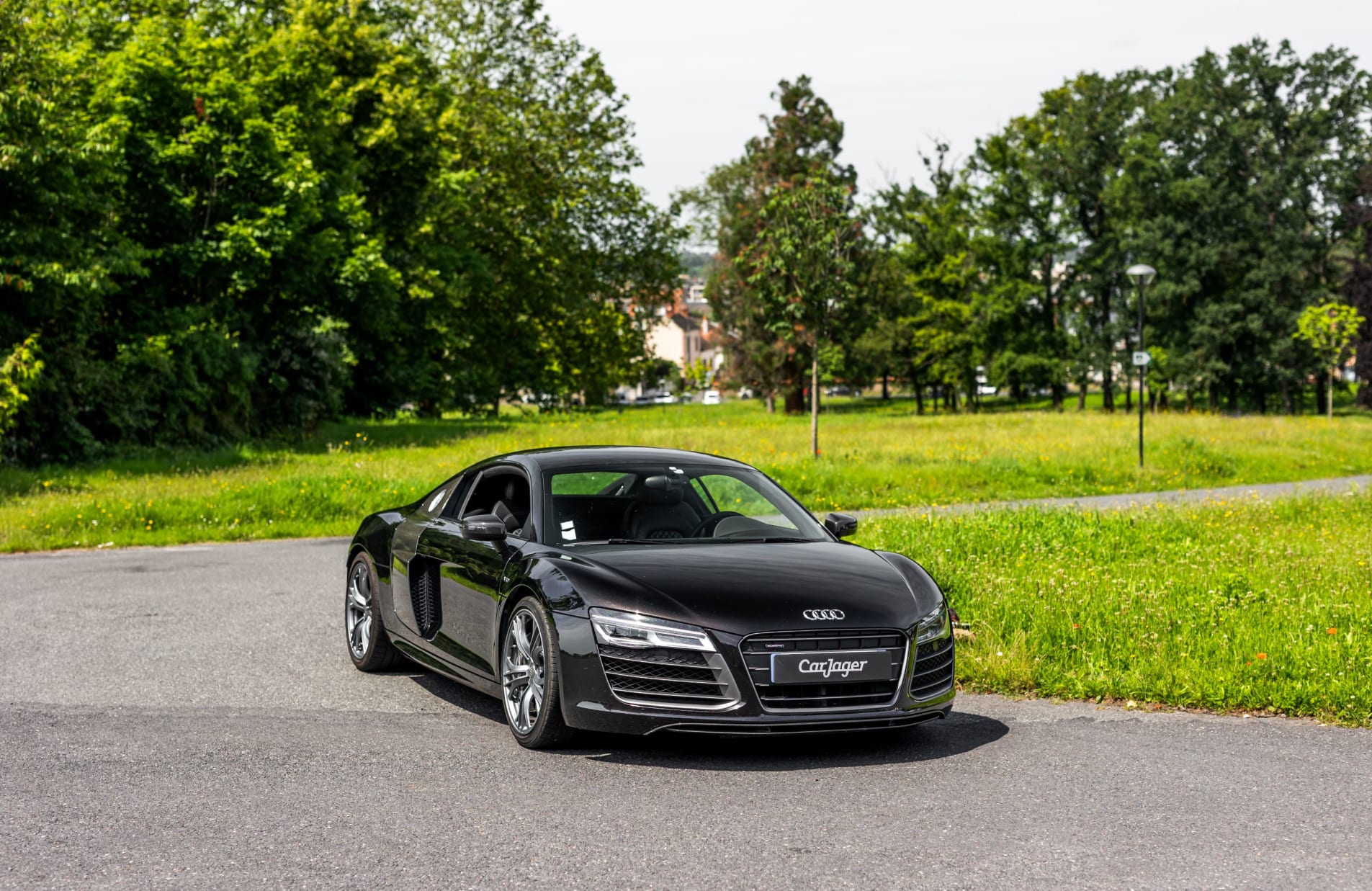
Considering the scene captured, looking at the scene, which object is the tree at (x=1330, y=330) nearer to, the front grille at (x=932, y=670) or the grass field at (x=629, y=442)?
the grass field at (x=629, y=442)

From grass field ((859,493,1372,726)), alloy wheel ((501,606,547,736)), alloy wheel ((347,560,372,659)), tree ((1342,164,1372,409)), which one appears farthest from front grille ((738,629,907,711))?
tree ((1342,164,1372,409))

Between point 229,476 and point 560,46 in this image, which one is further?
point 560,46

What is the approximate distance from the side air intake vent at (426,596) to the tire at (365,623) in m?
0.53

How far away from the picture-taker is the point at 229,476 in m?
23.6

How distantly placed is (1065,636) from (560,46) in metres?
45.8

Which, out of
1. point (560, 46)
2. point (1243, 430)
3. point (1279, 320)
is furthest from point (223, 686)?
point (1279, 320)

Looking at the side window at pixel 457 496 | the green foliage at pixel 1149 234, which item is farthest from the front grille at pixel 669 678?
the green foliage at pixel 1149 234

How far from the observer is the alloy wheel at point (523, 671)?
21.0ft

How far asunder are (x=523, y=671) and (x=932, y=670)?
6.17 ft

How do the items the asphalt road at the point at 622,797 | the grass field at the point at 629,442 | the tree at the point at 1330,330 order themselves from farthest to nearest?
the tree at the point at 1330,330 → the grass field at the point at 629,442 → the asphalt road at the point at 622,797

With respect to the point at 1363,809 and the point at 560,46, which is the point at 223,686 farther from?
the point at 560,46

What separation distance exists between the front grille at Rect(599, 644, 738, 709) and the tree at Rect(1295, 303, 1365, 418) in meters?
62.5

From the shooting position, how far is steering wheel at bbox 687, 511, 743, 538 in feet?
24.0

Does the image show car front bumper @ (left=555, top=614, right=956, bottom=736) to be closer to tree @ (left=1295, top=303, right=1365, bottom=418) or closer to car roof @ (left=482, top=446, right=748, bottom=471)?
car roof @ (left=482, top=446, right=748, bottom=471)
